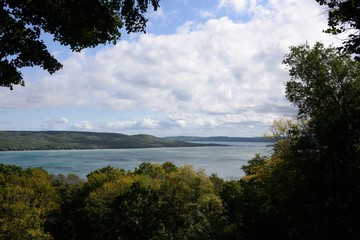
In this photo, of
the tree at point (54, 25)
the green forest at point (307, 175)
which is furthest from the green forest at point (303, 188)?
the tree at point (54, 25)

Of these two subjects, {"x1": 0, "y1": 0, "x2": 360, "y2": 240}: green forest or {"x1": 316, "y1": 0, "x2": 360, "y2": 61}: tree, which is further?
{"x1": 0, "y1": 0, "x2": 360, "y2": 240}: green forest

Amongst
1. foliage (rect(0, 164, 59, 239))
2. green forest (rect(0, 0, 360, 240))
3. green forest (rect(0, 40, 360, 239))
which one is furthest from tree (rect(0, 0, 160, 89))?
foliage (rect(0, 164, 59, 239))

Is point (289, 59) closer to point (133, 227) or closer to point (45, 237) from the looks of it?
point (133, 227)

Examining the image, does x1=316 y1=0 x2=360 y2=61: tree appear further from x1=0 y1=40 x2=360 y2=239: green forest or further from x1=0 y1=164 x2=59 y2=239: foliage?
x1=0 y1=164 x2=59 y2=239: foliage

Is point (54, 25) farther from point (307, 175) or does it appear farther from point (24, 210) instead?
→ point (24, 210)

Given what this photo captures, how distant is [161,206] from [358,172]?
23.7m

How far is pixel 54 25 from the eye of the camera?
344 inches

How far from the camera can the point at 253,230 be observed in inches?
638

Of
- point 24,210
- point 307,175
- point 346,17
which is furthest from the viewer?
point 24,210

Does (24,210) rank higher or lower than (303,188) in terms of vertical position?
lower

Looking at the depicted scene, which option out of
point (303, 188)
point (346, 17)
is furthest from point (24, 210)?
point (346, 17)

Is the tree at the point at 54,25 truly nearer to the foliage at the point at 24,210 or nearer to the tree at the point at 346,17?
the tree at the point at 346,17

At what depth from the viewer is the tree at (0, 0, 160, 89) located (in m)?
8.32

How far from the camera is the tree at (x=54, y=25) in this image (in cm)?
832
